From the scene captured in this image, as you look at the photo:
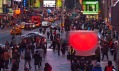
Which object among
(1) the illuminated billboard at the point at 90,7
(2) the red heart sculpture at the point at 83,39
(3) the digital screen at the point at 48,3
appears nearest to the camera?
(2) the red heart sculpture at the point at 83,39

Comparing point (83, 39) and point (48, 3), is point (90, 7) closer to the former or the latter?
point (83, 39)

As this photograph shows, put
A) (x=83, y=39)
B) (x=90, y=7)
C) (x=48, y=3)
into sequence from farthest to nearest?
(x=48, y=3) < (x=90, y=7) < (x=83, y=39)

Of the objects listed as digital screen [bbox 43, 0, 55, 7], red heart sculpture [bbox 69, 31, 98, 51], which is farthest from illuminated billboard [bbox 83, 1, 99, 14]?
digital screen [bbox 43, 0, 55, 7]

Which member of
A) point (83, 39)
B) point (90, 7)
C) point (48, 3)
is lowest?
point (83, 39)

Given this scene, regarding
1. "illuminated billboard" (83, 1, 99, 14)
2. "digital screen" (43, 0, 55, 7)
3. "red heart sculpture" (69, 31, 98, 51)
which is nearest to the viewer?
"red heart sculpture" (69, 31, 98, 51)

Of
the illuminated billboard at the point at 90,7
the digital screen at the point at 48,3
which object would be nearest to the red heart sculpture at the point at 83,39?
the illuminated billboard at the point at 90,7

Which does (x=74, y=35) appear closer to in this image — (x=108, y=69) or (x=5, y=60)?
(x=108, y=69)

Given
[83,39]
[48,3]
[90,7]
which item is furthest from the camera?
[48,3]

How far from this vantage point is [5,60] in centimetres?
2438

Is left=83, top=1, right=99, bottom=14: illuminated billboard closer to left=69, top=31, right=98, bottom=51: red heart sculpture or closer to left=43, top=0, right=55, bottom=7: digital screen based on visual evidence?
left=69, top=31, right=98, bottom=51: red heart sculpture

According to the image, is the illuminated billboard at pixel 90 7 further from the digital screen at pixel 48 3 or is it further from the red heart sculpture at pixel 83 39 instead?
the digital screen at pixel 48 3

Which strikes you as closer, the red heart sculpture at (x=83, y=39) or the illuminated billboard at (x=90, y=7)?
the red heart sculpture at (x=83, y=39)

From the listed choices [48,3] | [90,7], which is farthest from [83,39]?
[48,3]

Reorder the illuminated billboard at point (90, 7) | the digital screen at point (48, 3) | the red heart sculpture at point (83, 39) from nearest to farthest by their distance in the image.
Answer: the red heart sculpture at point (83, 39) < the illuminated billboard at point (90, 7) < the digital screen at point (48, 3)
